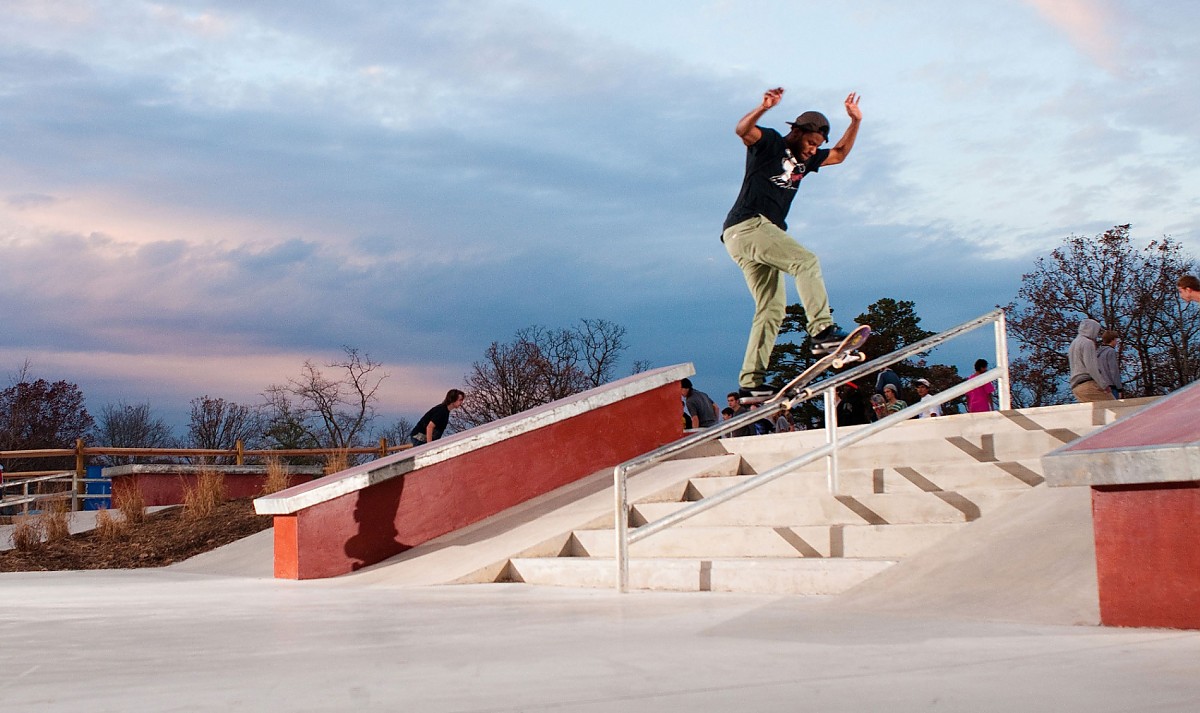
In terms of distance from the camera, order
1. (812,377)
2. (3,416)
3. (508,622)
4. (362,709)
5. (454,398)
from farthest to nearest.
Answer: (3,416) → (454,398) → (812,377) → (508,622) → (362,709)

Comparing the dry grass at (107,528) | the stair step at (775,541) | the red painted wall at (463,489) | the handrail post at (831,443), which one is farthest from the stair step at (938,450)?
the dry grass at (107,528)

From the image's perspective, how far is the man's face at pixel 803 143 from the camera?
26.9ft

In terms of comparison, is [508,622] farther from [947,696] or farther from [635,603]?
[947,696]

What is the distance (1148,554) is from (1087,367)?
706 centimetres

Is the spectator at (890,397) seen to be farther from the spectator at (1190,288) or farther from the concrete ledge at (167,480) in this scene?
the concrete ledge at (167,480)

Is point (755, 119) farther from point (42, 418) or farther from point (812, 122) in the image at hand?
point (42, 418)

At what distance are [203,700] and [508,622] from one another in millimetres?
1996

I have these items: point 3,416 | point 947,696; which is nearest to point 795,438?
point 947,696

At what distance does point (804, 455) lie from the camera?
253 inches

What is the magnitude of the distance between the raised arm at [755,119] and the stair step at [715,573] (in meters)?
3.34

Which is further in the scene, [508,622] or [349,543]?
[349,543]

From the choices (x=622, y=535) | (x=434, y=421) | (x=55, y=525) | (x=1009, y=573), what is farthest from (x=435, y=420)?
(x=1009, y=573)

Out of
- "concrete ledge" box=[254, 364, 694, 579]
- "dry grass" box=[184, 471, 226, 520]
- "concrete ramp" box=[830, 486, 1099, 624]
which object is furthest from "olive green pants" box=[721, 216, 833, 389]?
"dry grass" box=[184, 471, 226, 520]

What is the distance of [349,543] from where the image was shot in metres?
8.52
